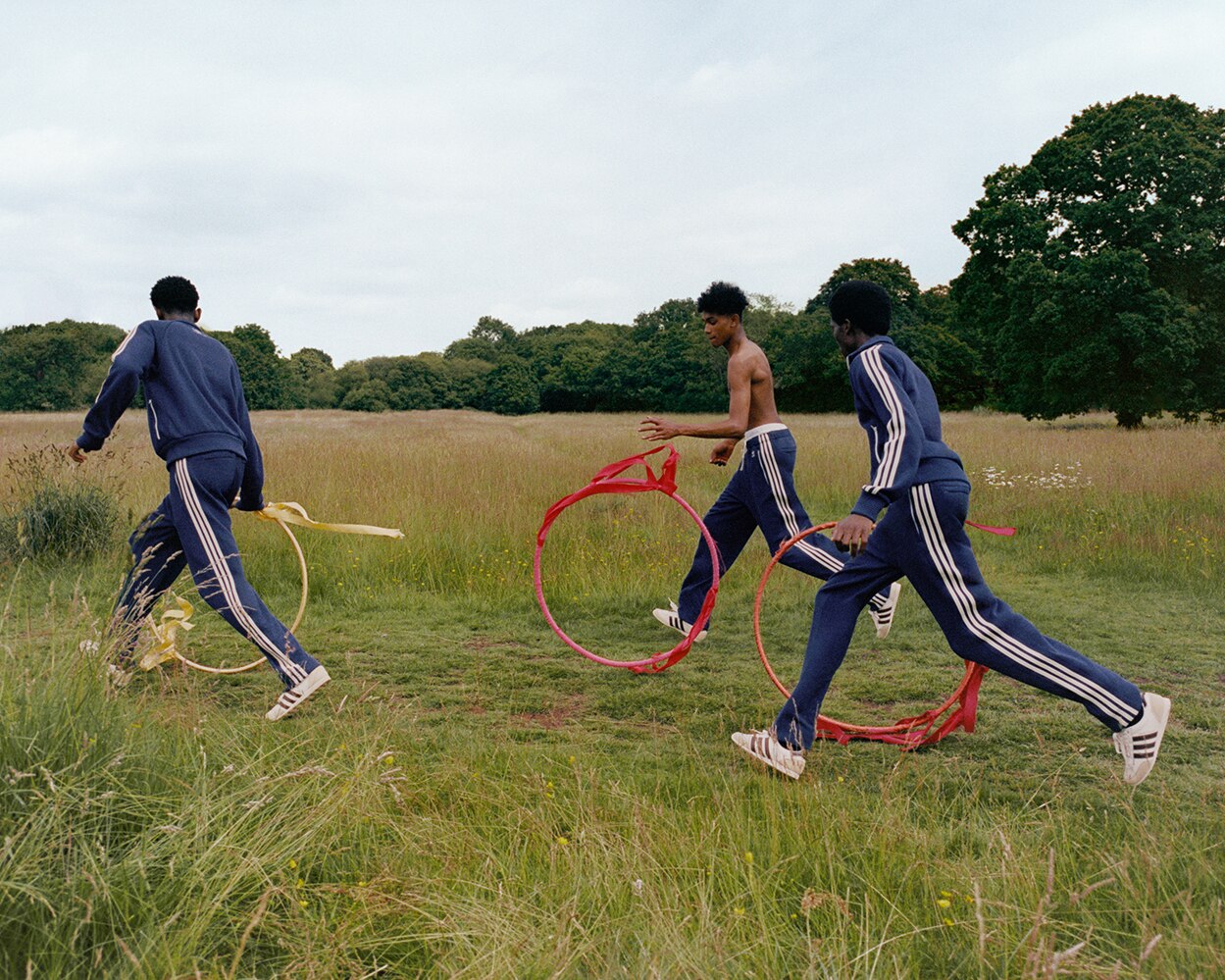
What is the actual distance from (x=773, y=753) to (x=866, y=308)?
1828mm

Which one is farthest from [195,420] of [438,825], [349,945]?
[349,945]

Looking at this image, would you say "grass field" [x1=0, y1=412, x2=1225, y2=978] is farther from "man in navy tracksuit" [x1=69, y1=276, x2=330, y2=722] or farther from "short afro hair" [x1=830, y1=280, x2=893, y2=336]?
"short afro hair" [x1=830, y1=280, x2=893, y2=336]

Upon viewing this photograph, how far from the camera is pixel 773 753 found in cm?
356

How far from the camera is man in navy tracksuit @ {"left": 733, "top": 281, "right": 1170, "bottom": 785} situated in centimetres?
332

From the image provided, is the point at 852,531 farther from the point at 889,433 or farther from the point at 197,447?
the point at 197,447

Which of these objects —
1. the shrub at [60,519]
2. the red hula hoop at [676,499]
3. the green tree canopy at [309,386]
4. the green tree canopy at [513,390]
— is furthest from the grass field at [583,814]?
the green tree canopy at [309,386]

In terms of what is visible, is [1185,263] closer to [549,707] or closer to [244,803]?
[549,707]

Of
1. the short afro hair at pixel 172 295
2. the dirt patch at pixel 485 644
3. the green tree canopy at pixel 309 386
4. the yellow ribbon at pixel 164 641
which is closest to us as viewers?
the yellow ribbon at pixel 164 641

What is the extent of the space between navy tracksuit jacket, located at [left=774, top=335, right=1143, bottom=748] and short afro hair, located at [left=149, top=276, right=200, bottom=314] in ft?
10.9

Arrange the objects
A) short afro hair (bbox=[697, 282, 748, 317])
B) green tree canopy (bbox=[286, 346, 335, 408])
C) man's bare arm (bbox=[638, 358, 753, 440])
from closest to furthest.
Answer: man's bare arm (bbox=[638, 358, 753, 440]) < short afro hair (bbox=[697, 282, 748, 317]) < green tree canopy (bbox=[286, 346, 335, 408])

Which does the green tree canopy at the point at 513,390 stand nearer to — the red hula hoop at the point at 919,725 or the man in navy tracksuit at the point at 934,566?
the red hula hoop at the point at 919,725

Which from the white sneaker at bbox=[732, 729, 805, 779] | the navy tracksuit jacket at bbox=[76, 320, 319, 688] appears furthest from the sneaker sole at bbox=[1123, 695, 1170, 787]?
the navy tracksuit jacket at bbox=[76, 320, 319, 688]

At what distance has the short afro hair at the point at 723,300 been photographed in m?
5.29

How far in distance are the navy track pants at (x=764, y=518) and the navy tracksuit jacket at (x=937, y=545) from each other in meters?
1.48
